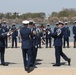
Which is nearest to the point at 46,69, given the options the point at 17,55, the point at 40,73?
the point at 40,73

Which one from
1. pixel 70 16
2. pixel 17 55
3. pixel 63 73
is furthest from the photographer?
pixel 70 16

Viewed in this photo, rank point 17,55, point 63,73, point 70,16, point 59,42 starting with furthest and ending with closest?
point 70,16
point 17,55
point 59,42
point 63,73

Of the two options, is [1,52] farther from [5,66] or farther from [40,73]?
[40,73]

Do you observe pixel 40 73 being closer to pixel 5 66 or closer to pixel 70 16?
pixel 5 66

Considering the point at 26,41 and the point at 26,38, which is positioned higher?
the point at 26,38

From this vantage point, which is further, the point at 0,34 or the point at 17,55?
the point at 17,55

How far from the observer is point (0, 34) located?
1469 centimetres

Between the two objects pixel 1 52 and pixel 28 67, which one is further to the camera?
pixel 1 52

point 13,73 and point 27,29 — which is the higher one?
point 27,29

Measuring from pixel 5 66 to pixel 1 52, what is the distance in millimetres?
654

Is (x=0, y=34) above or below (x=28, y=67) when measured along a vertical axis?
above

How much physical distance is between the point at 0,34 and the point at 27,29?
4.88ft

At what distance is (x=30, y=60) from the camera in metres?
13.8

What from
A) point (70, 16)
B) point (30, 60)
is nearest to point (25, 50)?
point (30, 60)
